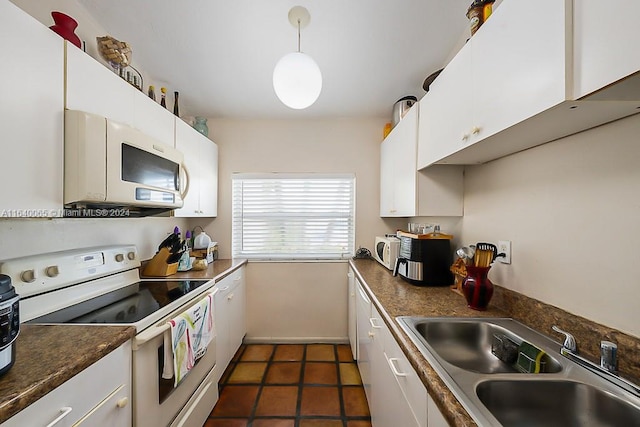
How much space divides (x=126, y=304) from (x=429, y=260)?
5.82 ft

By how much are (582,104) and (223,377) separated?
2.71 meters

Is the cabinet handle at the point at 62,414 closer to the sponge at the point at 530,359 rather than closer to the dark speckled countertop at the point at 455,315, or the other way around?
the dark speckled countertop at the point at 455,315

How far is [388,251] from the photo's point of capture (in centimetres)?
220

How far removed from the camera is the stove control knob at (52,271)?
1.21m

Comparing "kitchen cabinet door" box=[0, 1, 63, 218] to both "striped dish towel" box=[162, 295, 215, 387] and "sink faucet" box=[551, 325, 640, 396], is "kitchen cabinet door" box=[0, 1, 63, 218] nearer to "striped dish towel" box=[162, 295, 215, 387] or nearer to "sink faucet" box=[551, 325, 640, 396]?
"striped dish towel" box=[162, 295, 215, 387]

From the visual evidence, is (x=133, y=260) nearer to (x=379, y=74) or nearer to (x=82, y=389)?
(x=82, y=389)

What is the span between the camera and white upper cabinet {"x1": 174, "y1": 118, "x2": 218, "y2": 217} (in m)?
2.10

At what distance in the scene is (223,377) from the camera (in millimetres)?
2189

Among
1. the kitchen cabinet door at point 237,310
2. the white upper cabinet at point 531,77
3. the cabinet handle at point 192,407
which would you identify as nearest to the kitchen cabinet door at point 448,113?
the white upper cabinet at point 531,77

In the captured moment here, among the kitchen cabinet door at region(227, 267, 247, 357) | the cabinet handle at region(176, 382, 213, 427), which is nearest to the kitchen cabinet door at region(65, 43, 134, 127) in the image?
the kitchen cabinet door at region(227, 267, 247, 357)

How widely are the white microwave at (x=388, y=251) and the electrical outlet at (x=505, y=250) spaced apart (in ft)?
2.67

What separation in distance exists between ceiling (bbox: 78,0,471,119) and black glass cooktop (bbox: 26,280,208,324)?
5.31 feet

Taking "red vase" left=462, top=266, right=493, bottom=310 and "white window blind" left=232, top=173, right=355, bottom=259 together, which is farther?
"white window blind" left=232, top=173, right=355, bottom=259

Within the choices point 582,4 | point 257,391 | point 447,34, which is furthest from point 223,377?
point 447,34
